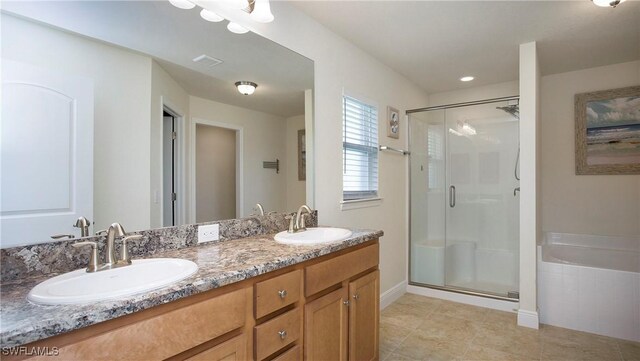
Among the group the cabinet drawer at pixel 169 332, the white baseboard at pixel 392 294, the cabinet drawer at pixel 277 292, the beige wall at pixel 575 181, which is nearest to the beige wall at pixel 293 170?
the cabinet drawer at pixel 277 292

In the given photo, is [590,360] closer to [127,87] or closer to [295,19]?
[295,19]

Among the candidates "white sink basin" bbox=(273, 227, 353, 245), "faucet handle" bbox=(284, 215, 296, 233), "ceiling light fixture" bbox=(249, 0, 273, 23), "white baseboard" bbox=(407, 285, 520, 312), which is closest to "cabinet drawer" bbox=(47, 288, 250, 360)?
"white sink basin" bbox=(273, 227, 353, 245)

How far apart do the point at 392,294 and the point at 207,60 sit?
272cm

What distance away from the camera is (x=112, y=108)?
1.27m

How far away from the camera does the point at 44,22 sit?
112cm

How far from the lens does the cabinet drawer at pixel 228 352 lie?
3.29ft

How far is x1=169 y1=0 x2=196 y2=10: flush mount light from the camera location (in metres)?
1.49

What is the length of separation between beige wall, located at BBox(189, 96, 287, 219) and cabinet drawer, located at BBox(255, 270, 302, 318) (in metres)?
0.64

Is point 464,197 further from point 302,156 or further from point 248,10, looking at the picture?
point 248,10

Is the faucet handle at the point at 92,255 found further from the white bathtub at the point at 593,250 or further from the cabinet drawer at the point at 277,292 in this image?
the white bathtub at the point at 593,250

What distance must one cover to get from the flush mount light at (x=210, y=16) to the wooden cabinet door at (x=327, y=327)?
4.86ft

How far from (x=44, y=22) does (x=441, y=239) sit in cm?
362

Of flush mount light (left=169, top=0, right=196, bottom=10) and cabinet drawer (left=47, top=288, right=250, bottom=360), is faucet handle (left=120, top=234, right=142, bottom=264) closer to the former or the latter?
cabinet drawer (left=47, top=288, right=250, bottom=360)

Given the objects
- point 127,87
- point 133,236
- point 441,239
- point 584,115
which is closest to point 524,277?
point 441,239
